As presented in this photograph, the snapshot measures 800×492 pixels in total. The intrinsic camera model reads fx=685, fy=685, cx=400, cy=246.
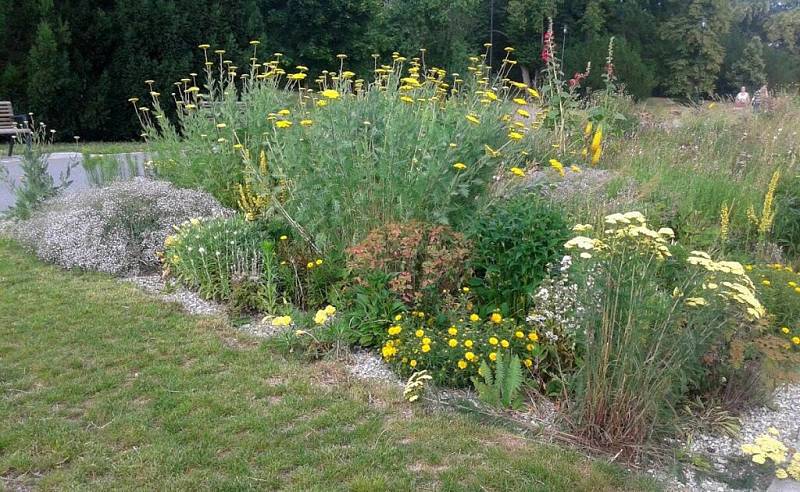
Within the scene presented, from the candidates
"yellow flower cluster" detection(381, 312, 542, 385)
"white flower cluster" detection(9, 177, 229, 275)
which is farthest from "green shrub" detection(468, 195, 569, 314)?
"white flower cluster" detection(9, 177, 229, 275)

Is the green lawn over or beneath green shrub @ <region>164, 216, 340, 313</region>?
beneath

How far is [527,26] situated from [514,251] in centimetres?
3489

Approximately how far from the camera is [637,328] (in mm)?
3236

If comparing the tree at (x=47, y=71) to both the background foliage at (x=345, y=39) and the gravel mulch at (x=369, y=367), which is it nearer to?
the background foliage at (x=345, y=39)

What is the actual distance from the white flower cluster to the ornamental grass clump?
3924mm

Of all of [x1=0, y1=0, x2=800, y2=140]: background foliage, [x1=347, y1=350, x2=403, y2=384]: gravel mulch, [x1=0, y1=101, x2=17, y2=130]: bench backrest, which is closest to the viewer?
[x1=347, y1=350, x2=403, y2=384]: gravel mulch

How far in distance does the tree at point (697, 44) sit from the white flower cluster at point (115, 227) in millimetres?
36905

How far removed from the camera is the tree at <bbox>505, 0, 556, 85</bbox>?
35.1m

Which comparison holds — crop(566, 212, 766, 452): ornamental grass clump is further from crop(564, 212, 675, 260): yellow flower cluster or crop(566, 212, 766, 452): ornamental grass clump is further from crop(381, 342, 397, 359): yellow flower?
crop(381, 342, 397, 359): yellow flower

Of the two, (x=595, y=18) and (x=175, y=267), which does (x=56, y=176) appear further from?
(x=595, y=18)

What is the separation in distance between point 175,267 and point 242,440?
2.66 metres

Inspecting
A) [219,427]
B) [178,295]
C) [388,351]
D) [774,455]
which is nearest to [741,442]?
[774,455]

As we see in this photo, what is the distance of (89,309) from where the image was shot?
491 cm

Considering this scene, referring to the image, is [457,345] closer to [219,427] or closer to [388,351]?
[388,351]
